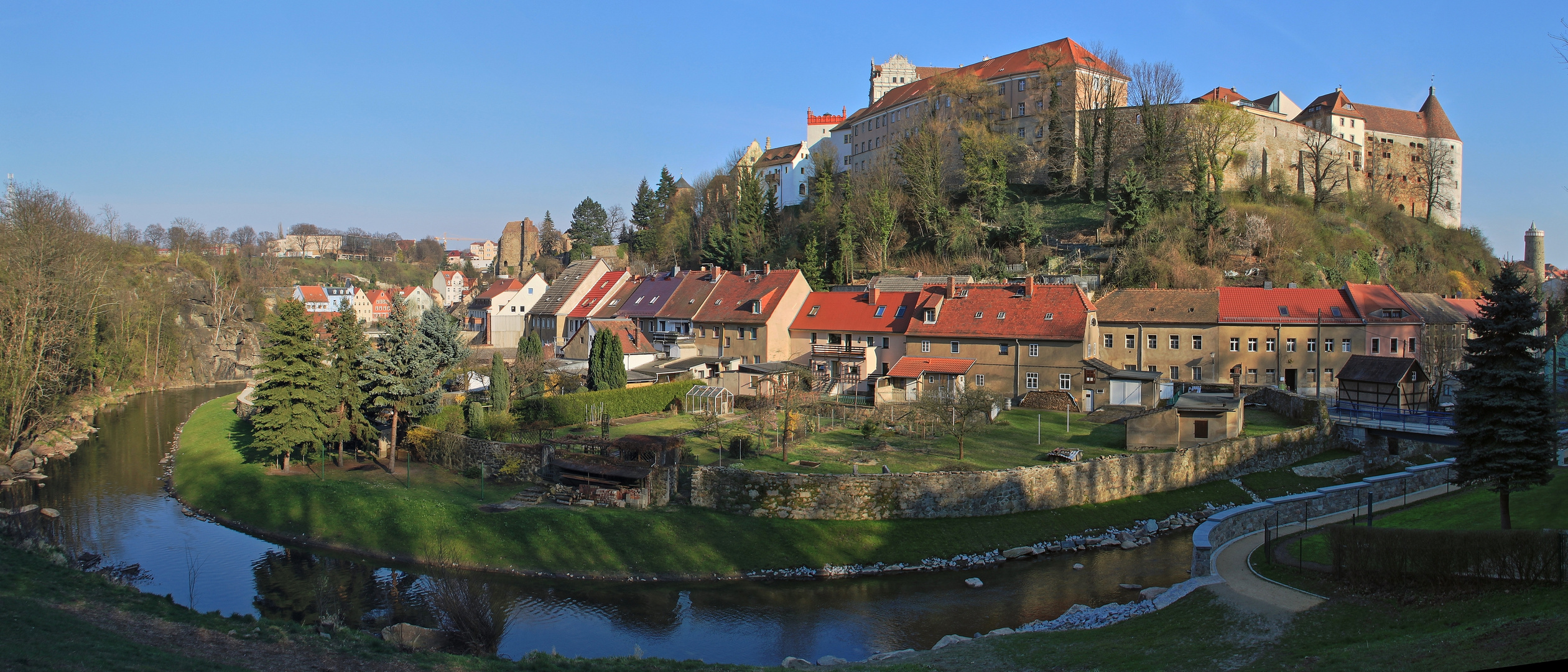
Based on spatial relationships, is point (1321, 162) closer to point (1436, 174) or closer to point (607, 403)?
point (1436, 174)

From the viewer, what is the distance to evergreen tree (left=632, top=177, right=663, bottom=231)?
8900 cm

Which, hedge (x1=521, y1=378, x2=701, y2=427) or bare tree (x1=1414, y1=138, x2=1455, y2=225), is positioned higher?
bare tree (x1=1414, y1=138, x2=1455, y2=225)

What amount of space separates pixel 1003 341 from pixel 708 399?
14.2 metres

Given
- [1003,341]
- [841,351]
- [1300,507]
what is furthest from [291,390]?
[1300,507]

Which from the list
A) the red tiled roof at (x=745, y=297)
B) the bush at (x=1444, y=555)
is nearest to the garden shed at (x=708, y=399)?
the red tiled roof at (x=745, y=297)

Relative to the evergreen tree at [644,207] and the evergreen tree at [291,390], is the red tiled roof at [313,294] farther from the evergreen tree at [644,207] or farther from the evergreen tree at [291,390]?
the evergreen tree at [291,390]

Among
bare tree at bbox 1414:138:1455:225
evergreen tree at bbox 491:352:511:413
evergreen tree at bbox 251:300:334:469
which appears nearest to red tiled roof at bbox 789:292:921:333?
evergreen tree at bbox 491:352:511:413

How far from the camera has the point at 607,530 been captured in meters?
22.3

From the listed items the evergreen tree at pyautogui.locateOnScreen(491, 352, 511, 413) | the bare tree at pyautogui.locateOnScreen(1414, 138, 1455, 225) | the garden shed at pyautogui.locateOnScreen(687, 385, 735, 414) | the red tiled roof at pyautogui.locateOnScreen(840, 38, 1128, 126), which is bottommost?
the garden shed at pyautogui.locateOnScreen(687, 385, 735, 414)

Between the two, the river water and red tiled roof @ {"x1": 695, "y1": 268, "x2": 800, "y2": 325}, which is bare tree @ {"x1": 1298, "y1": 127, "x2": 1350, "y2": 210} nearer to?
red tiled roof @ {"x1": 695, "y1": 268, "x2": 800, "y2": 325}

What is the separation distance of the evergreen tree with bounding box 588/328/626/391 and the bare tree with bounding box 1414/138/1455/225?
6772 centimetres

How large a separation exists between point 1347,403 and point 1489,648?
3333cm

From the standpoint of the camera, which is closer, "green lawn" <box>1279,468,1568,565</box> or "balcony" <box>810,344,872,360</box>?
"green lawn" <box>1279,468,1568,565</box>

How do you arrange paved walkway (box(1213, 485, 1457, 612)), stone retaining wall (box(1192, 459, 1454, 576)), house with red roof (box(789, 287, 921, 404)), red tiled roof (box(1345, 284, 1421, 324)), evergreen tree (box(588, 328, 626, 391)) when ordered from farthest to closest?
house with red roof (box(789, 287, 921, 404)) < red tiled roof (box(1345, 284, 1421, 324)) < evergreen tree (box(588, 328, 626, 391)) < stone retaining wall (box(1192, 459, 1454, 576)) < paved walkway (box(1213, 485, 1457, 612))
